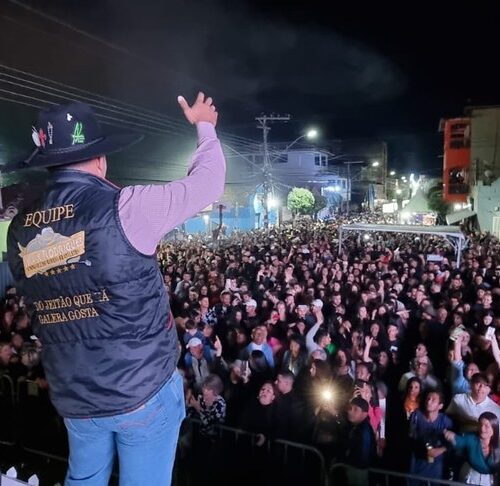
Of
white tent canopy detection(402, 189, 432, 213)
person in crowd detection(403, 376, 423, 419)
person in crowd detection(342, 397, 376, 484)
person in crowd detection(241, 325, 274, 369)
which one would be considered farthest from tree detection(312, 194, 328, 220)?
person in crowd detection(342, 397, 376, 484)

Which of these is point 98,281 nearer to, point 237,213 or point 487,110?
point 237,213

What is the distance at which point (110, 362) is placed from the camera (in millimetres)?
1488

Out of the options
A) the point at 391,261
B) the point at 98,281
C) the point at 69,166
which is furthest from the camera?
the point at 391,261

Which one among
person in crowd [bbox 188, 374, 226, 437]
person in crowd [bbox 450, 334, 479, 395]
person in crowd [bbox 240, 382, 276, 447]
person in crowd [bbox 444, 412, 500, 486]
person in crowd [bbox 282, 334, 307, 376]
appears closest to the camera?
person in crowd [bbox 444, 412, 500, 486]

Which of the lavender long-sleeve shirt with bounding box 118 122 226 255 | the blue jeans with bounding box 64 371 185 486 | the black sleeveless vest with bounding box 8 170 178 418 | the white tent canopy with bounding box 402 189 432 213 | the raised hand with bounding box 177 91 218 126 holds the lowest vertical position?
the blue jeans with bounding box 64 371 185 486

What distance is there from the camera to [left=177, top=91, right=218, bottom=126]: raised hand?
165 cm

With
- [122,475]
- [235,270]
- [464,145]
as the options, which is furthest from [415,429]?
[464,145]

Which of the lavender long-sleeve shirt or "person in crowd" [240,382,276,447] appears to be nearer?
the lavender long-sleeve shirt

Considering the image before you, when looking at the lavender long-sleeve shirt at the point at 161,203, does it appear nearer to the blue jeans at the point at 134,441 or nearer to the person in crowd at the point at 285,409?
the blue jeans at the point at 134,441

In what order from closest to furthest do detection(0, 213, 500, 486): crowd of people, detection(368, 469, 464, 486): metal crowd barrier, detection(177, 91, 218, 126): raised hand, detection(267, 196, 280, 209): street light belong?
detection(177, 91, 218, 126): raised hand < detection(368, 469, 464, 486): metal crowd barrier < detection(0, 213, 500, 486): crowd of people < detection(267, 196, 280, 209): street light

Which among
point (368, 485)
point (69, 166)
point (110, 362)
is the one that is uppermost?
point (69, 166)

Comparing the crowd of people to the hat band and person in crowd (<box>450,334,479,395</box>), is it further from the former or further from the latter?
the hat band

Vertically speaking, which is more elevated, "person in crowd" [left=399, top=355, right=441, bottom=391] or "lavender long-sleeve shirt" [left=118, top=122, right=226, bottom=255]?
"lavender long-sleeve shirt" [left=118, top=122, right=226, bottom=255]

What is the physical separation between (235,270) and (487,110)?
27653 millimetres
